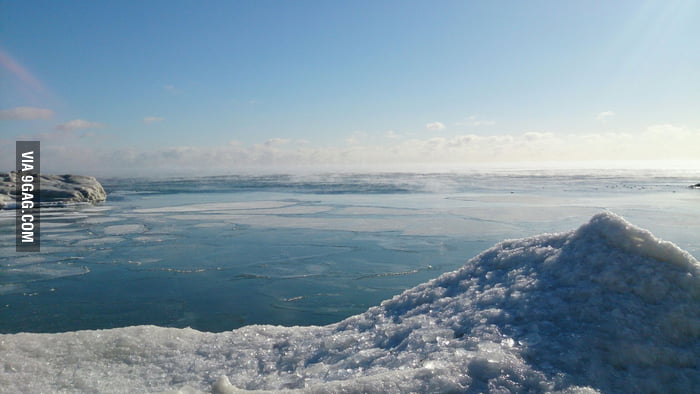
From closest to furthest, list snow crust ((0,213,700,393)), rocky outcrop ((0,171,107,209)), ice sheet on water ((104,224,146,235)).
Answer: snow crust ((0,213,700,393)), ice sheet on water ((104,224,146,235)), rocky outcrop ((0,171,107,209))

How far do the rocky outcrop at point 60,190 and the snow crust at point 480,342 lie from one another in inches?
785

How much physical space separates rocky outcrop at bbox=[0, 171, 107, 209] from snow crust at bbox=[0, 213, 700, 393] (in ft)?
65.5

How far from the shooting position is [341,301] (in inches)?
225

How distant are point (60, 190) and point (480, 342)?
75.9 ft

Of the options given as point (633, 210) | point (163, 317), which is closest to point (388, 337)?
point (163, 317)

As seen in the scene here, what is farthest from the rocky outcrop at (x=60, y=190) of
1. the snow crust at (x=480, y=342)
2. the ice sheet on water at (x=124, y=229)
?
the snow crust at (x=480, y=342)

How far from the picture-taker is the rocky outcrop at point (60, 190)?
19578 millimetres

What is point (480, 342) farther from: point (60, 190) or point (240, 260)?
point (60, 190)

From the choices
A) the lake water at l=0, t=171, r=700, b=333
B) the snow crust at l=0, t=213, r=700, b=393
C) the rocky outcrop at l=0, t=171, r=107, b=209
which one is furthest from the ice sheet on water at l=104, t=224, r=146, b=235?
the rocky outcrop at l=0, t=171, r=107, b=209

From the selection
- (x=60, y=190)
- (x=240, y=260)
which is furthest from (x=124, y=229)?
(x=60, y=190)

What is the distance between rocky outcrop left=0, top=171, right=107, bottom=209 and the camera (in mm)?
19578

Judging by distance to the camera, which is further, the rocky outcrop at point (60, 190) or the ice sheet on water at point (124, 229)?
the rocky outcrop at point (60, 190)

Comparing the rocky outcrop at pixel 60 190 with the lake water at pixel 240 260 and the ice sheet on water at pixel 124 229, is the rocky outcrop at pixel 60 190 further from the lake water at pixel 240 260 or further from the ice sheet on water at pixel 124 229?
the ice sheet on water at pixel 124 229

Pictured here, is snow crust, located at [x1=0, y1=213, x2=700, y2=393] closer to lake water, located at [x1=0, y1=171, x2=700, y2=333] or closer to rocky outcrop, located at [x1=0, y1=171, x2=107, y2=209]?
lake water, located at [x1=0, y1=171, x2=700, y2=333]
